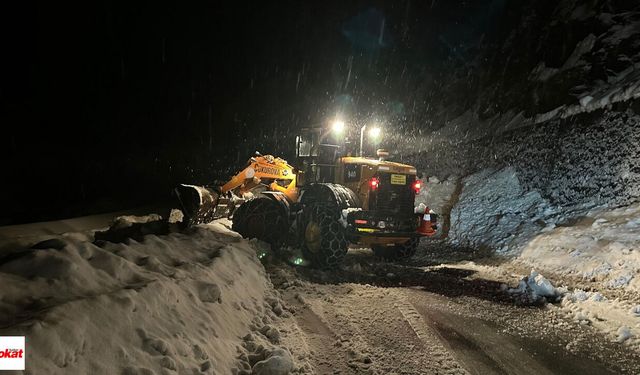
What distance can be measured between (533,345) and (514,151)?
14.0 m

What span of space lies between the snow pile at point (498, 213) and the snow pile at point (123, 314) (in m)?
10.0

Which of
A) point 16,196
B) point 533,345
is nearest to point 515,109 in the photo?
point 533,345

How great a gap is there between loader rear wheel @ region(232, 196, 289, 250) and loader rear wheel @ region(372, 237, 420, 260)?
2.89 m

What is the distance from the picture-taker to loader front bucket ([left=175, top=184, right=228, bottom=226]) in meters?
9.88

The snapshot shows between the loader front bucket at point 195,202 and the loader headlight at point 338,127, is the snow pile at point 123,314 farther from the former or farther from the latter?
the loader headlight at point 338,127

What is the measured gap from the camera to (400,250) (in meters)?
10.3

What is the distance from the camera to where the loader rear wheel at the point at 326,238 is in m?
8.10

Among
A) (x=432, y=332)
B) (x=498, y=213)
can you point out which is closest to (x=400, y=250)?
(x=432, y=332)

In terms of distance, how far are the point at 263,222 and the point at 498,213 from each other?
9.37m

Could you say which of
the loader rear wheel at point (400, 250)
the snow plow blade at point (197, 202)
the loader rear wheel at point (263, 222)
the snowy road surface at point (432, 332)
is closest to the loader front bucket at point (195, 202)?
the snow plow blade at point (197, 202)

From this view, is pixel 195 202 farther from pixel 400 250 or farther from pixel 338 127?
pixel 400 250

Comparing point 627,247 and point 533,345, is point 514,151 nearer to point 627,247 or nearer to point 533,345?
point 627,247

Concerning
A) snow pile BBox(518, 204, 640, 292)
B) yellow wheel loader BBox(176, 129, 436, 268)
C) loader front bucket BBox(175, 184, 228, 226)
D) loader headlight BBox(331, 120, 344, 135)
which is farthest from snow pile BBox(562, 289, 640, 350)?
loader front bucket BBox(175, 184, 228, 226)

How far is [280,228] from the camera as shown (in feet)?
30.3
